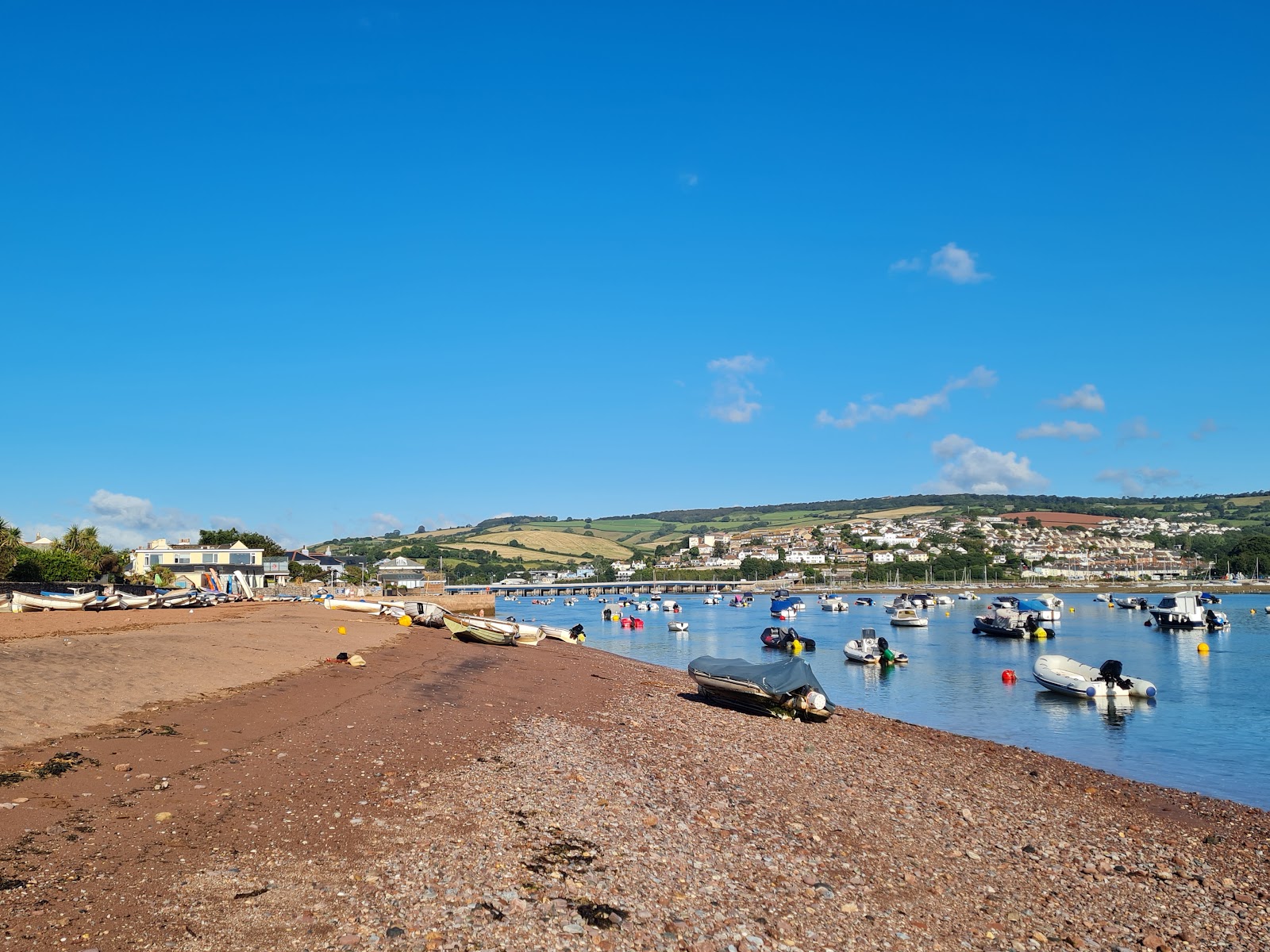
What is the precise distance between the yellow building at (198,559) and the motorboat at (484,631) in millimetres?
67447

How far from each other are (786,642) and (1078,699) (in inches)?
1091

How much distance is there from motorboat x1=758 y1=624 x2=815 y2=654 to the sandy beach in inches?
1579

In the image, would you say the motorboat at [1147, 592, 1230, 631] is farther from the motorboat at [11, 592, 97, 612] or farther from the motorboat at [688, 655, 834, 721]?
the motorboat at [11, 592, 97, 612]

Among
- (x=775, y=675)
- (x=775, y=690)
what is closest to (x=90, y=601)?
(x=775, y=675)

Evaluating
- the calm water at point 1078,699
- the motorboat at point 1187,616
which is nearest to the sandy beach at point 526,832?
the calm water at point 1078,699

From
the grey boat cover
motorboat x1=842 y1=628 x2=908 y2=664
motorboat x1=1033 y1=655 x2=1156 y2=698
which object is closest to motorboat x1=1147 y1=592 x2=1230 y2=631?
motorboat x1=842 y1=628 x2=908 y2=664

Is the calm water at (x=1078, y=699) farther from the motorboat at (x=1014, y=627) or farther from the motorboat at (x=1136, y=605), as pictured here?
the motorboat at (x=1136, y=605)

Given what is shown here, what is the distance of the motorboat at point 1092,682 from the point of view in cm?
3494

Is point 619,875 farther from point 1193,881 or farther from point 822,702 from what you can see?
point 822,702

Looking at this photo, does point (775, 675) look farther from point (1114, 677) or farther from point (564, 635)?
point (564, 635)

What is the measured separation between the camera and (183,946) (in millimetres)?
6777

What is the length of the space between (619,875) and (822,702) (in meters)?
15.0

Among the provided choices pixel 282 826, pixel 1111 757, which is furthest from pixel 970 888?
pixel 1111 757

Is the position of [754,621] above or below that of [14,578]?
below
